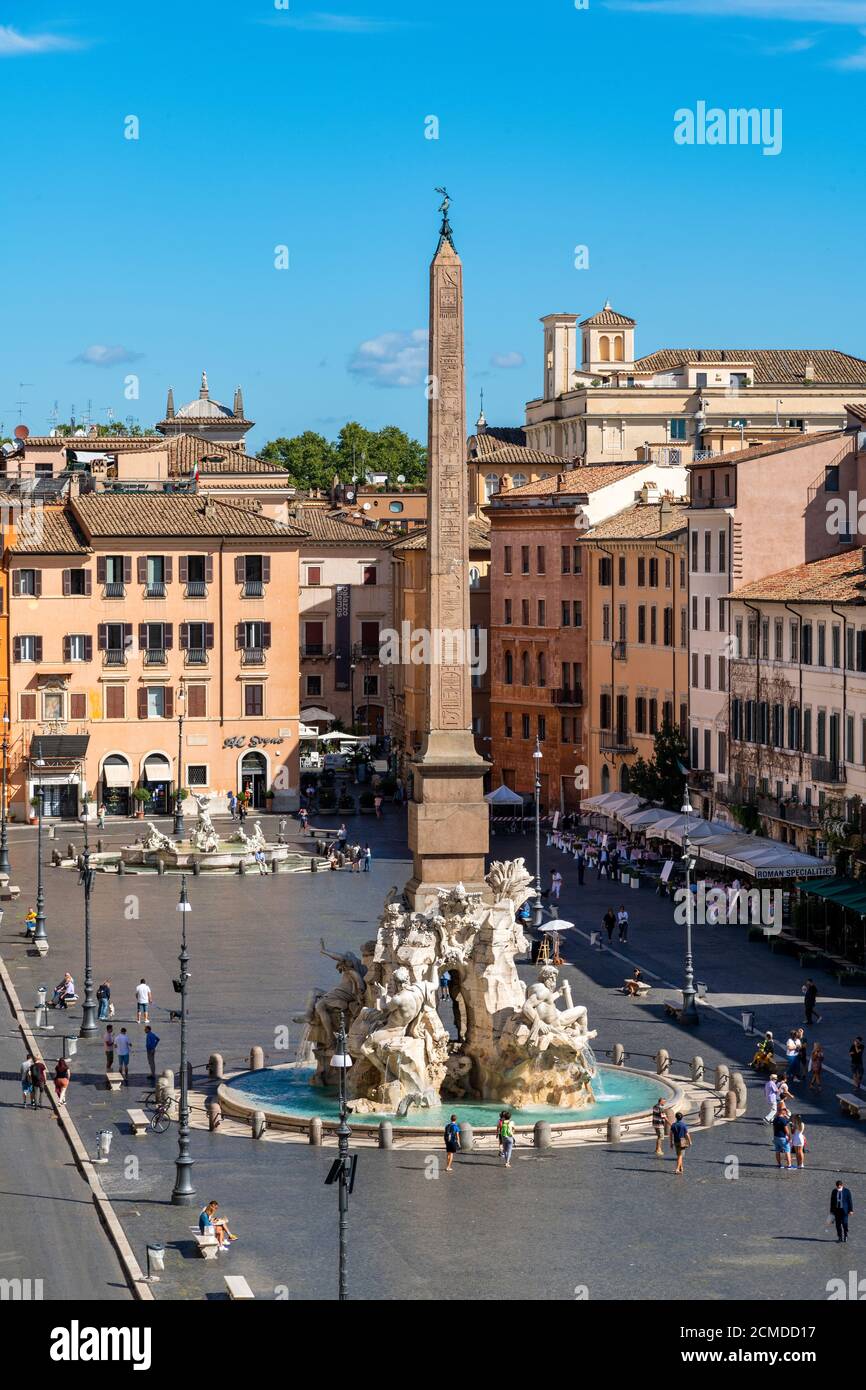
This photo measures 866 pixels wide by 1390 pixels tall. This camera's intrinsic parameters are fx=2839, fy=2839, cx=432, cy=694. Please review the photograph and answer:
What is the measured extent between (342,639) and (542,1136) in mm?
73144

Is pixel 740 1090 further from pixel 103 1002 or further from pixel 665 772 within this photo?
pixel 665 772

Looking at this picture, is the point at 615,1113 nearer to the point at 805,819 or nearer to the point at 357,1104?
the point at 357,1104

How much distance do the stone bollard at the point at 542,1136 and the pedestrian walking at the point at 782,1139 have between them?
291 centimetres

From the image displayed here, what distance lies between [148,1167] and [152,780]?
50523mm

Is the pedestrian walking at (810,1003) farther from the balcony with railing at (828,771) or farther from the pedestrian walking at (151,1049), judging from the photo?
the balcony with railing at (828,771)

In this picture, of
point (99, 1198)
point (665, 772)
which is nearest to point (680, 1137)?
point (99, 1198)

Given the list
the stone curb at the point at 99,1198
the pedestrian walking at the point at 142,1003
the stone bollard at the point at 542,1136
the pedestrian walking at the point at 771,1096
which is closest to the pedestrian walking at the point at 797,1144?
the pedestrian walking at the point at 771,1096

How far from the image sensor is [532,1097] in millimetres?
37562

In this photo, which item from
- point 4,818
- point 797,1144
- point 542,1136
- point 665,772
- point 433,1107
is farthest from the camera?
point 665,772

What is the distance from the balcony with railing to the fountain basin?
20132 millimetres

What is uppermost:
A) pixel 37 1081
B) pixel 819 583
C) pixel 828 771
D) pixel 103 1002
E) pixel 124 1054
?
pixel 819 583

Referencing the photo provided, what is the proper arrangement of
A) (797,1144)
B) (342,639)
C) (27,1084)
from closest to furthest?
(797,1144)
(27,1084)
(342,639)

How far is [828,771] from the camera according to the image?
5962cm
